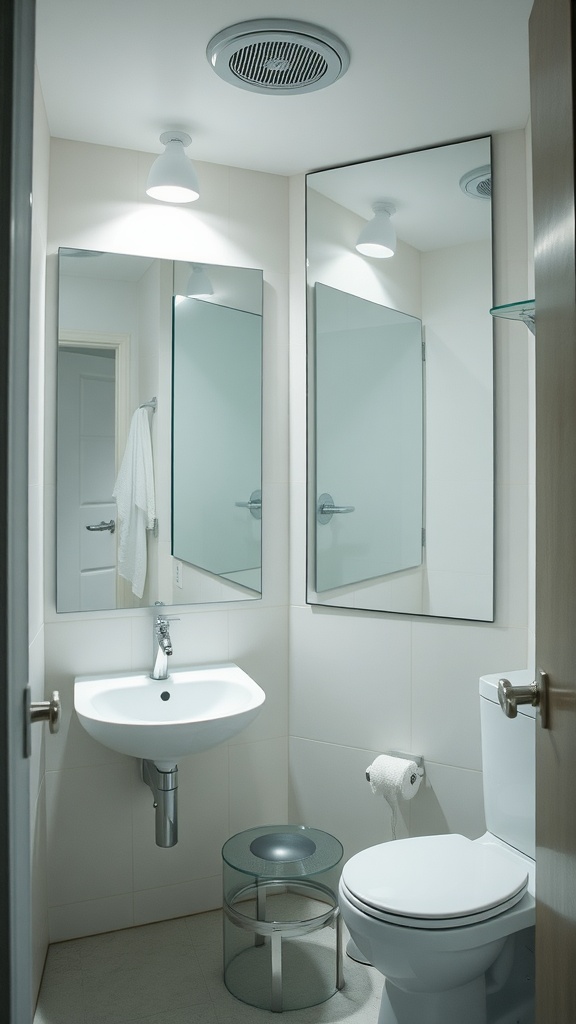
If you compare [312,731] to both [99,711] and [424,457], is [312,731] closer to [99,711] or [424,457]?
[99,711]

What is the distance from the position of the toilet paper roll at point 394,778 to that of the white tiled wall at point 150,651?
468 mm

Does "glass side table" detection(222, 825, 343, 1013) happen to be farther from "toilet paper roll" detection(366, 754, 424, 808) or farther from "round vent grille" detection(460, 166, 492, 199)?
"round vent grille" detection(460, 166, 492, 199)

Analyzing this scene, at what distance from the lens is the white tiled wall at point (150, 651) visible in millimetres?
2514

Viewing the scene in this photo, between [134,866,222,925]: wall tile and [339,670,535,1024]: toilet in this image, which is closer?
[339,670,535,1024]: toilet

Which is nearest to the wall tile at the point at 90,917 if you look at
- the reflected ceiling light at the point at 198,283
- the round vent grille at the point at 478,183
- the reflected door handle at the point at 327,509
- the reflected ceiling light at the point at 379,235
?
the reflected door handle at the point at 327,509

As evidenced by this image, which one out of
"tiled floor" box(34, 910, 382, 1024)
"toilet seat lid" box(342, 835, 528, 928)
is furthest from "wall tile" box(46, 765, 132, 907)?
"toilet seat lid" box(342, 835, 528, 928)

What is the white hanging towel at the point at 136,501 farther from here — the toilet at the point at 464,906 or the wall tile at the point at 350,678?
the toilet at the point at 464,906

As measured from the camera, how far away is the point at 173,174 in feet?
7.79

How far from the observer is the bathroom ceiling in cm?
184

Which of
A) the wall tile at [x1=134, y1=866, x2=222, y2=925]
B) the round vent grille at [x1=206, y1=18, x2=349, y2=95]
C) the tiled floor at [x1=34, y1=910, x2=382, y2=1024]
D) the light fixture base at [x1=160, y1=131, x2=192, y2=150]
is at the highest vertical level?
the light fixture base at [x1=160, y1=131, x2=192, y2=150]

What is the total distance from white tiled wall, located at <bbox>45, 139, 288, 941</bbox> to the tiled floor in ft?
0.36

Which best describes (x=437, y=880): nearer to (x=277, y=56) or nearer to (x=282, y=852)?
(x=282, y=852)

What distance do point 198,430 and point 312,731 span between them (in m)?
1.11

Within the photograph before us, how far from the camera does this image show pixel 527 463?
241cm
